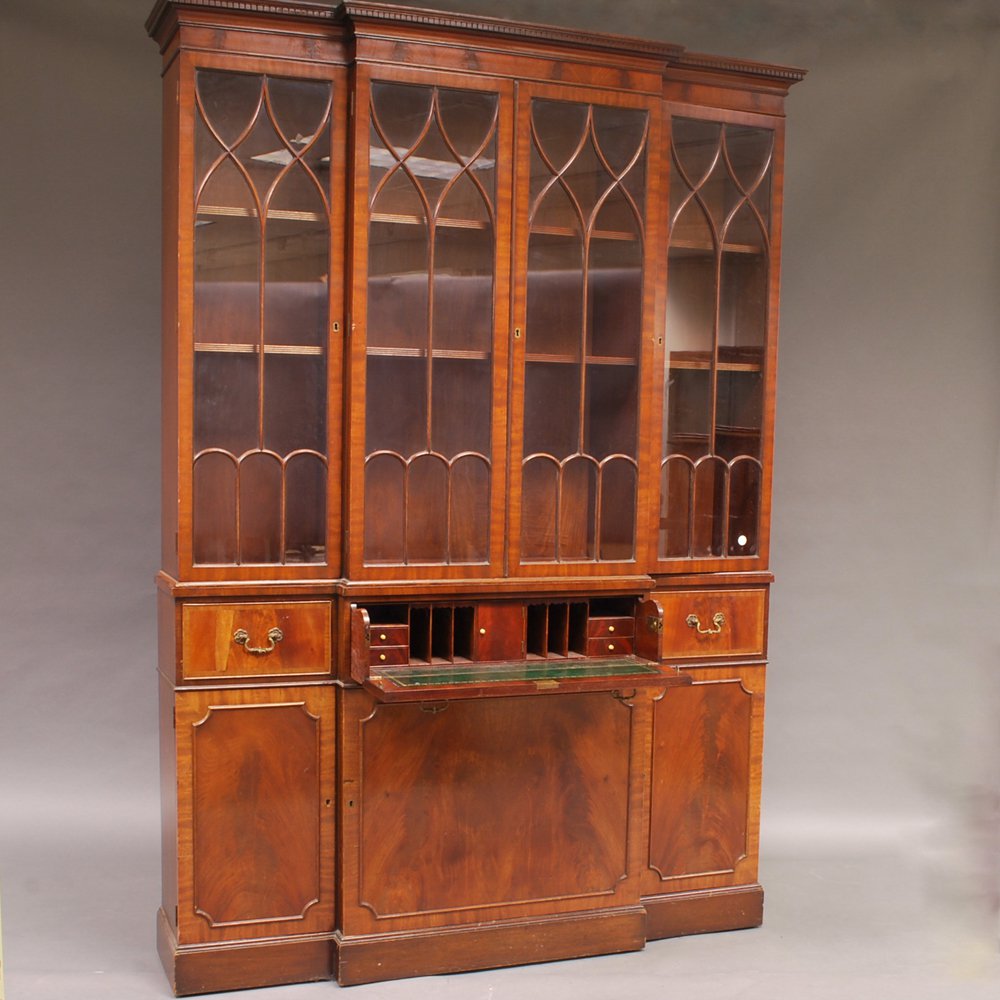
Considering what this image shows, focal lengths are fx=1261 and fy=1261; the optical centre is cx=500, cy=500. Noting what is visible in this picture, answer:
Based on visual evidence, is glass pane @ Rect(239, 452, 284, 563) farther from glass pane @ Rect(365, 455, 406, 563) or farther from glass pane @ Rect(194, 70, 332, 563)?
glass pane @ Rect(365, 455, 406, 563)

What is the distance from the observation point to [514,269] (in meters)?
3.24

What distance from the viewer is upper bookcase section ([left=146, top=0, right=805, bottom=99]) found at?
2990 mm

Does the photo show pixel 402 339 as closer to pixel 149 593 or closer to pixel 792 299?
pixel 149 593

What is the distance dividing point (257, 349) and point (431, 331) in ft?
1.43

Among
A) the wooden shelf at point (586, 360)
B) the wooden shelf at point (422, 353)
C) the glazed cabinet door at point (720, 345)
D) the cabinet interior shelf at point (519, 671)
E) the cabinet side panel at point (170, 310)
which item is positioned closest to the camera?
the cabinet interior shelf at point (519, 671)

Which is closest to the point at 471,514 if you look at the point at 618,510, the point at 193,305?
the point at 618,510

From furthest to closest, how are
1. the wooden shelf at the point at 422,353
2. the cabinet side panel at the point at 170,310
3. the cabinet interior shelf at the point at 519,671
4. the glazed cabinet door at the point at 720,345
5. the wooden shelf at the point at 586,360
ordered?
the glazed cabinet door at the point at 720,345
the wooden shelf at the point at 586,360
the wooden shelf at the point at 422,353
the cabinet side panel at the point at 170,310
the cabinet interior shelf at the point at 519,671

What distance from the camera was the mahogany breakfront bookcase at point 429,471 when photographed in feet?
10.1

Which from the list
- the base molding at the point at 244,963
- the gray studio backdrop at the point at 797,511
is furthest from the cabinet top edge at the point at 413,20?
the base molding at the point at 244,963

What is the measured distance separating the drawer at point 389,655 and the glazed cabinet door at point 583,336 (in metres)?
0.36

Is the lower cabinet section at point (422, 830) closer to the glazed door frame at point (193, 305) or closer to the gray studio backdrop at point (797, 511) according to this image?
the gray studio backdrop at point (797, 511)

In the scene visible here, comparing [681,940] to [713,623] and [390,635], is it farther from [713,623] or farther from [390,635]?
[390,635]

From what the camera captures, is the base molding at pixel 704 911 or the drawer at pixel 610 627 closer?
the drawer at pixel 610 627

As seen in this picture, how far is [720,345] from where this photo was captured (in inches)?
140
